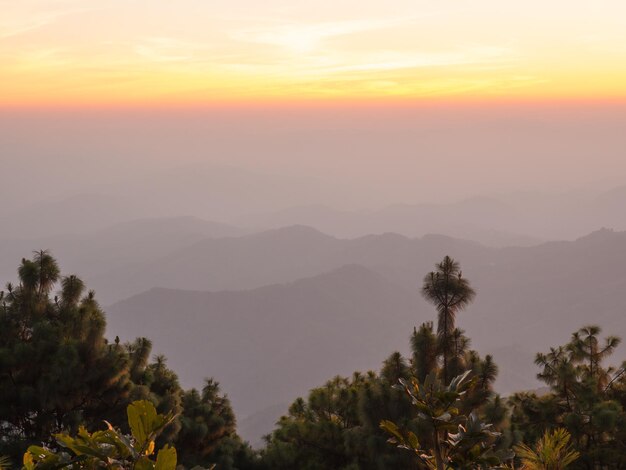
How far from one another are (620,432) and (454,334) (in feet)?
28.8

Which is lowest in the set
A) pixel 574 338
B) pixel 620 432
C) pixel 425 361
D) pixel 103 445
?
Answer: pixel 103 445

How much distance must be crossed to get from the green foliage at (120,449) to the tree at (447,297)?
74.5ft

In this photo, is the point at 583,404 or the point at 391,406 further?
the point at 583,404

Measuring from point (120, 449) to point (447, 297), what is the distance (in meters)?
23.4

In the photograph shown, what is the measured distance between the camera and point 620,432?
1077 inches

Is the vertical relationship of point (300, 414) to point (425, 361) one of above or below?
below

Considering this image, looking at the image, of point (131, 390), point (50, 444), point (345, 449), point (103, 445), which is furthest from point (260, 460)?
point (103, 445)

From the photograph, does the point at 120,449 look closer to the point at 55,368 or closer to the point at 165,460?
the point at 165,460

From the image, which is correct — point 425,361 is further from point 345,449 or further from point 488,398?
point 345,449

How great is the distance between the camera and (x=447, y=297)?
2848cm

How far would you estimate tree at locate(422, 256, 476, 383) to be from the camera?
28.3 m

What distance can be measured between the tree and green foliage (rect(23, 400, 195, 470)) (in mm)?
22702

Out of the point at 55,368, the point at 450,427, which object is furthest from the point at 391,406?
the point at 450,427

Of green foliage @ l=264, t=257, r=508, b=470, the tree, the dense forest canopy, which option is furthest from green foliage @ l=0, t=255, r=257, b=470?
the tree
